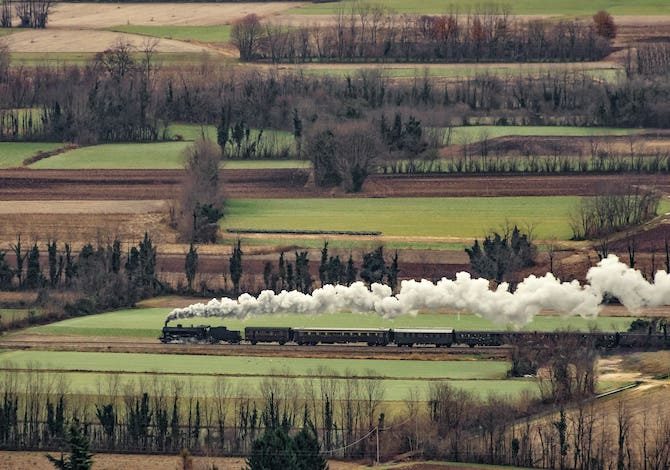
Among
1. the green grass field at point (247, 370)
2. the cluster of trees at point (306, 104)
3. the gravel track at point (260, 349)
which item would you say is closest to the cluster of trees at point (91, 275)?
the gravel track at point (260, 349)

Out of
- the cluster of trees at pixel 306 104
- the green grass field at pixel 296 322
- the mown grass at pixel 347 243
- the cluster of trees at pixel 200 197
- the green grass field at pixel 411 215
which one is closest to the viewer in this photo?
the green grass field at pixel 296 322

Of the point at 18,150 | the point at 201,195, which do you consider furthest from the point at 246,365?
the point at 18,150

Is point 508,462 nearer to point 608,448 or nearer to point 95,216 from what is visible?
point 608,448

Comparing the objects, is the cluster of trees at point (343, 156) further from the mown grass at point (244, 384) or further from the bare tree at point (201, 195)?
the mown grass at point (244, 384)

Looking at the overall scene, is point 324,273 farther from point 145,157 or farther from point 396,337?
point 145,157

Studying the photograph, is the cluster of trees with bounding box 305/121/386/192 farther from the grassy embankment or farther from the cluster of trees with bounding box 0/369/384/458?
the cluster of trees with bounding box 0/369/384/458

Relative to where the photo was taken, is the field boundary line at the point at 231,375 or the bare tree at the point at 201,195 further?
the bare tree at the point at 201,195

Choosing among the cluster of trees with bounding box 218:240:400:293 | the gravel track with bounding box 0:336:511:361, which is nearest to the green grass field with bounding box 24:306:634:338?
the gravel track with bounding box 0:336:511:361
